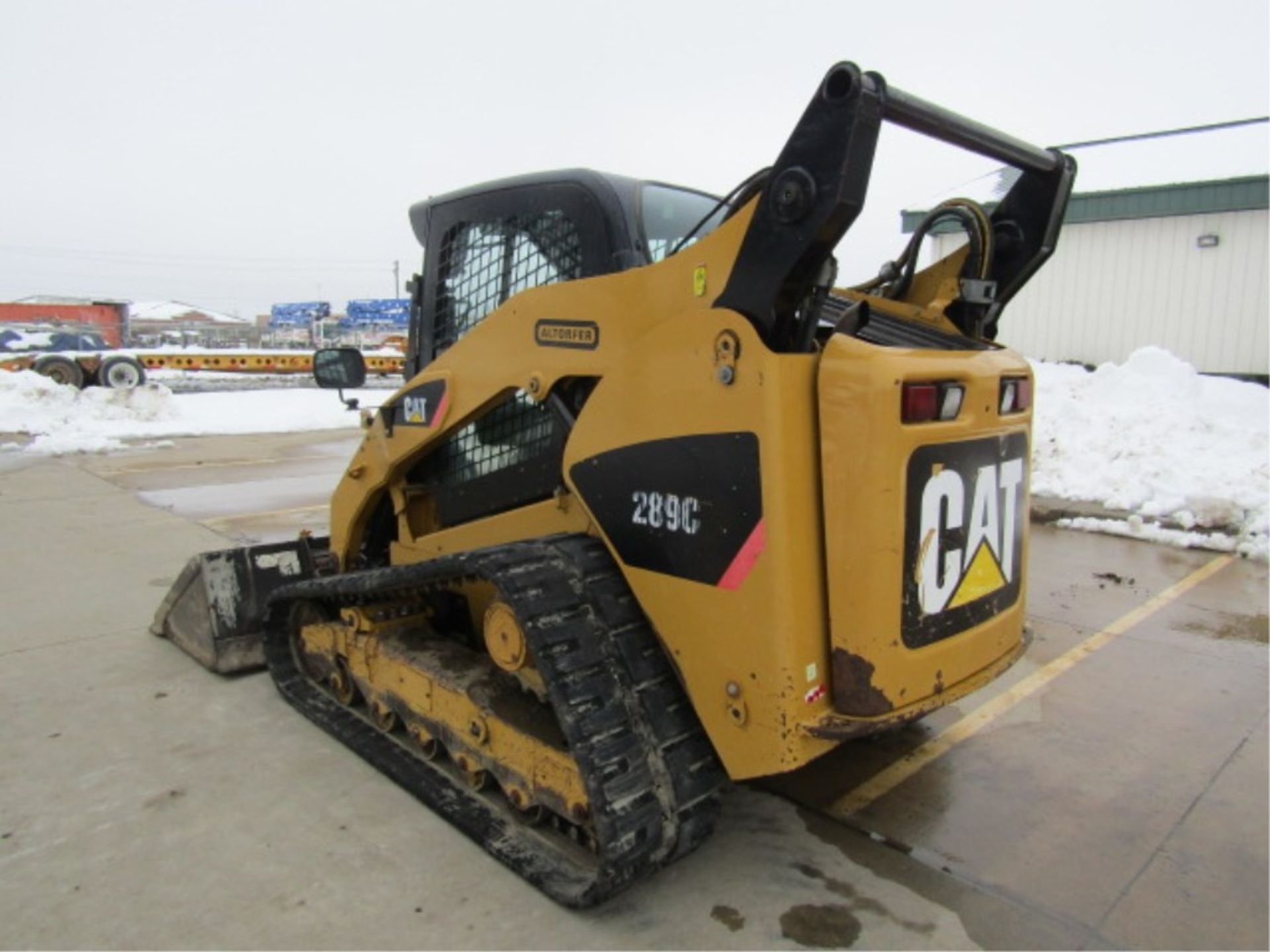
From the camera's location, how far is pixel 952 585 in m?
2.61

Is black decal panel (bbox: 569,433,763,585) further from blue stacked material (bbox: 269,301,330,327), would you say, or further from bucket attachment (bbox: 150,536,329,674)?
blue stacked material (bbox: 269,301,330,327)

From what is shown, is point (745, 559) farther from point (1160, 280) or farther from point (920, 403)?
point (1160, 280)

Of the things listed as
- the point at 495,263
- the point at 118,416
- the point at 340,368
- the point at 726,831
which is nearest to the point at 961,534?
the point at 726,831

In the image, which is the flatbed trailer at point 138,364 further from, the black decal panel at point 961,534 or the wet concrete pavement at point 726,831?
the black decal panel at point 961,534

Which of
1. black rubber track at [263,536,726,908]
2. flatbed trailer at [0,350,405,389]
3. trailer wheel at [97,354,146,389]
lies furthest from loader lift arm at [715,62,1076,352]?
trailer wheel at [97,354,146,389]

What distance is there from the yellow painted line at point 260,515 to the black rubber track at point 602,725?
5534 millimetres

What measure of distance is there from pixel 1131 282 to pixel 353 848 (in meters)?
16.2

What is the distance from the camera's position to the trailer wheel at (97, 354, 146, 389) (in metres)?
20.1

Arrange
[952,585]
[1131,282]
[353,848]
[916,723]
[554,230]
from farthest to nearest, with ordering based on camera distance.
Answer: [1131,282] < [916,723] < [554,230] < [353,848] < [952,585]

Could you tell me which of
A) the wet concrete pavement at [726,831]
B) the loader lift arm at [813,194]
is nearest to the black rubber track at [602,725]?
the wet concrete pavement at [726,831]

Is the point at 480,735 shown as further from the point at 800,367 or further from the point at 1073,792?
the point at 1073,792

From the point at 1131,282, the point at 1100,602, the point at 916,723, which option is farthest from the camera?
the point at 1131,282

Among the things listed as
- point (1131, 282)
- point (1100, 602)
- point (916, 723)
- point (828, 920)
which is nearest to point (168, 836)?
point (828, 920)

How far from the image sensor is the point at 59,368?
65.0 feet
